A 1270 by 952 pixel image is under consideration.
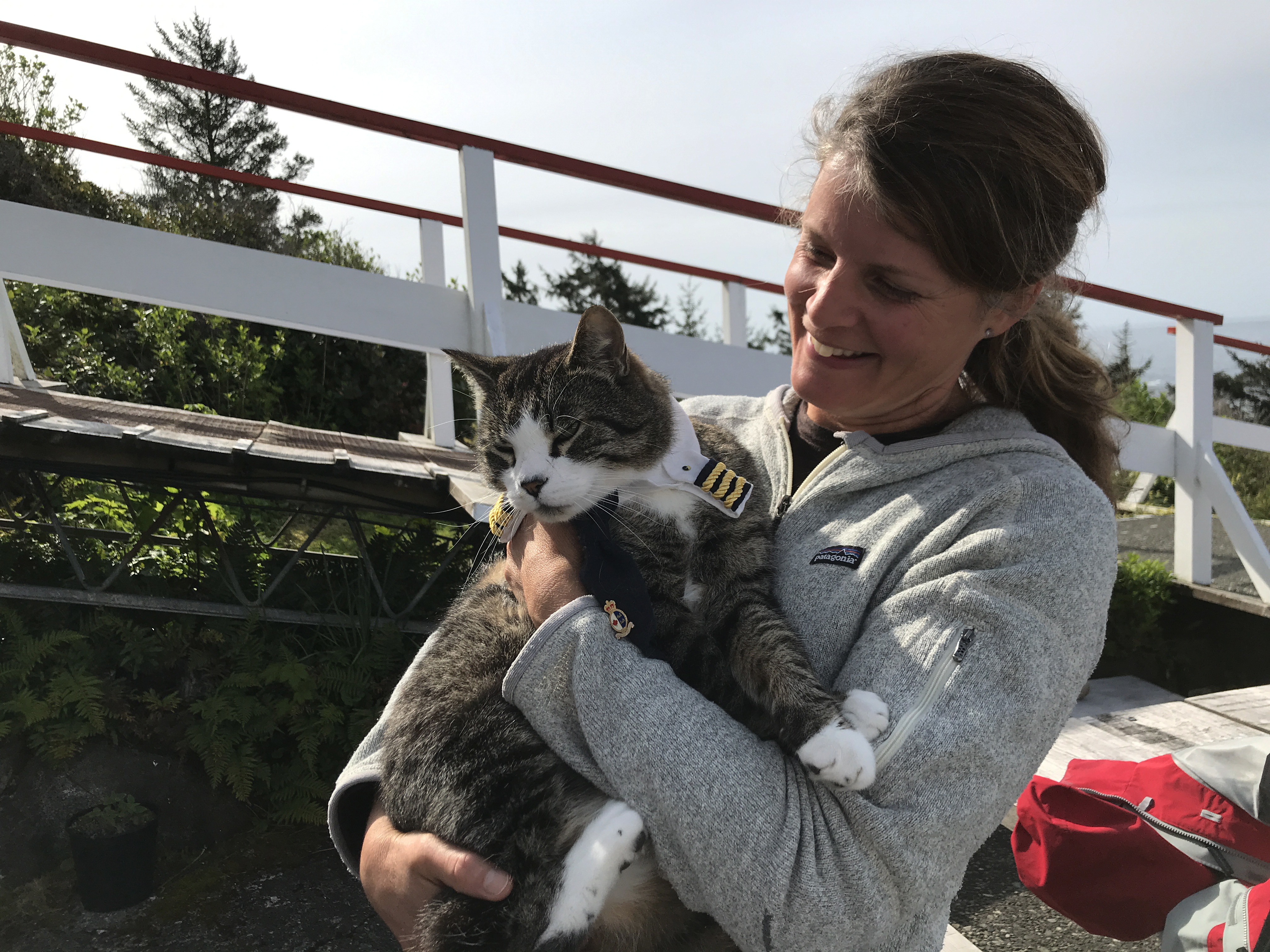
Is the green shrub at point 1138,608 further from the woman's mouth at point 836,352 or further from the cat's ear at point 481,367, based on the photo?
the cat's ear at point 481,367

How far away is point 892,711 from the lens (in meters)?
1.33

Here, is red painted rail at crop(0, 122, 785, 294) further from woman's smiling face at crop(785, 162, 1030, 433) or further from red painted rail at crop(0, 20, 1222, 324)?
woman's smiling face at crop(785, 162, 1030, 433)

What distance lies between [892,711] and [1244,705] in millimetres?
4254

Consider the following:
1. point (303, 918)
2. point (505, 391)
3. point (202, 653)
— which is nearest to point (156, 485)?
point (202, 653)

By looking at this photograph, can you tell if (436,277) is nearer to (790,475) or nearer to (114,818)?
(114,818)

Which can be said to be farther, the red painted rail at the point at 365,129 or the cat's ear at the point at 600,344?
the red painted rail at the point at 365,129

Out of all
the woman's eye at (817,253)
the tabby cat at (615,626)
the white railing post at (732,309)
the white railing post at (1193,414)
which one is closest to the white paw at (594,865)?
the tabby cat at (615,626)

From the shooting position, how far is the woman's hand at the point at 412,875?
4.83 feet

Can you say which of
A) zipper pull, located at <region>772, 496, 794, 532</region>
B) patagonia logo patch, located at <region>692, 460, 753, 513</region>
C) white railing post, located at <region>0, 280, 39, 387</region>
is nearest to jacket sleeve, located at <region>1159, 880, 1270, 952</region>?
zipper pull, located at <region>772, 496, 794, 532</region>

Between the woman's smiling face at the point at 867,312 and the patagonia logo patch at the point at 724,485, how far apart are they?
242 mm

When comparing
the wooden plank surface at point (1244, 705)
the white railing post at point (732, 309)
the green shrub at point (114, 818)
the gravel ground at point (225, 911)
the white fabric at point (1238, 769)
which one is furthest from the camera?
the white railing post at point (732, 309)

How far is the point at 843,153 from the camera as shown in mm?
1643

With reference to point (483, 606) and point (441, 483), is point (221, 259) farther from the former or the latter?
point (483, 606)

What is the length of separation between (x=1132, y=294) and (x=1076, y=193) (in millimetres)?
3715
